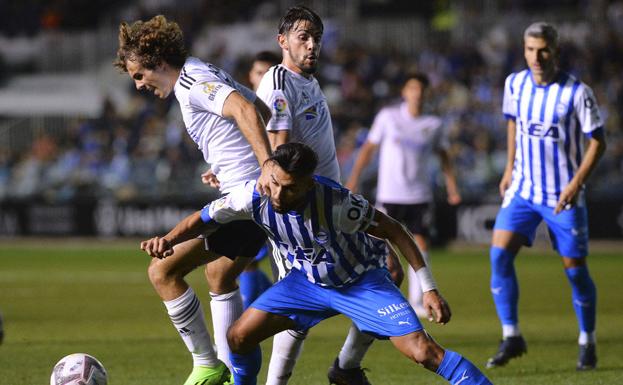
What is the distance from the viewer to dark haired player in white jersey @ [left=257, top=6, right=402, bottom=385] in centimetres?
650

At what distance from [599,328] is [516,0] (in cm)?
1560

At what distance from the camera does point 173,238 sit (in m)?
5.61

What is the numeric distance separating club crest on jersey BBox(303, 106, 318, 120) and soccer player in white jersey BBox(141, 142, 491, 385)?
3.75 feet

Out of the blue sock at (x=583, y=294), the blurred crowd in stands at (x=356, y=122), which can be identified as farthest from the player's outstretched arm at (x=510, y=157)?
the blurred crowd in stands at (x=356, y=122)

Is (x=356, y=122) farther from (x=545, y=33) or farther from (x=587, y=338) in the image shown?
(x=587, y=338)

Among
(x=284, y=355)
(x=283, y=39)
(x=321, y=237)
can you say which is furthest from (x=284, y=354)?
(x=283, y=39)

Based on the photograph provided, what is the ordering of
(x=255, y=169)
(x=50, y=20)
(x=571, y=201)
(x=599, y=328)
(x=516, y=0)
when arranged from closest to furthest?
(x=255, y=169) → (x=571, y=201) → (x=599, y=328) → (x=516, y=0) → (x=50, y=20)

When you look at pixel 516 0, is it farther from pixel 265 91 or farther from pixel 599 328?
pixel 265 91

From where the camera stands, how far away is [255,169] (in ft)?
21.1

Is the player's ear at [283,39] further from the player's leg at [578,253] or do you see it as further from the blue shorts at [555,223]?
the player's leg at [578,253]

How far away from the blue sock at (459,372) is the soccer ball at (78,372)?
2054mm

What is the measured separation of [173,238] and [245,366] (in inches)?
31.0

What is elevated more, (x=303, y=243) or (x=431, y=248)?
(x=303, y=243)

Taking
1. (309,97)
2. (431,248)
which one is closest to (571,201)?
(309,97)
